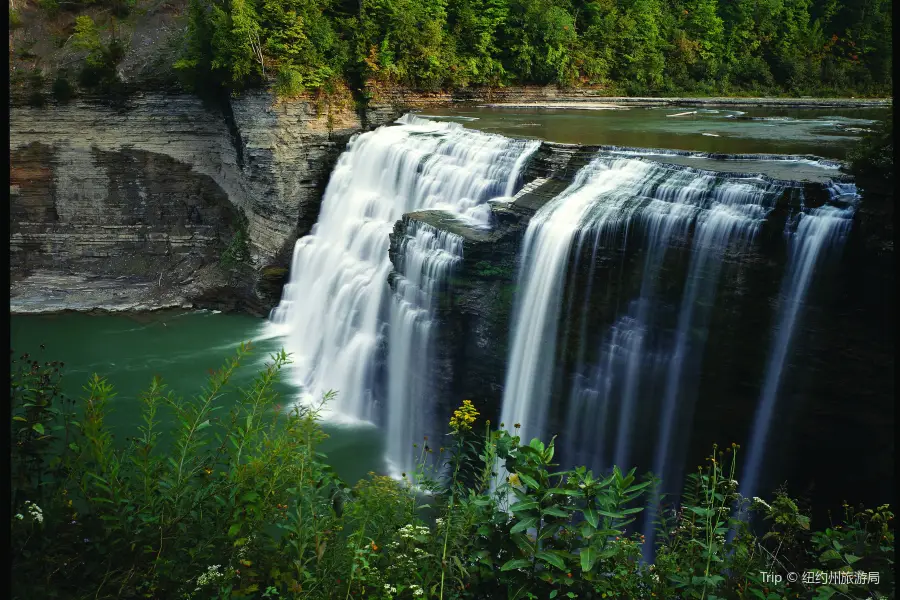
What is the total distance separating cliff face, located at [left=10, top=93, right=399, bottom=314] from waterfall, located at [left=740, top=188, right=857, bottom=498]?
1390 cm

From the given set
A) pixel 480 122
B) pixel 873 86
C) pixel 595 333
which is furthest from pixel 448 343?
pixel 873 86

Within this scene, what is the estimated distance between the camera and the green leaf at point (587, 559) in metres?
3.51

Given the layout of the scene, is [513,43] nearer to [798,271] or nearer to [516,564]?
[798,271]

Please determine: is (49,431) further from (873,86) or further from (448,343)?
(873,86)

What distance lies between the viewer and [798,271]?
8.74 metres

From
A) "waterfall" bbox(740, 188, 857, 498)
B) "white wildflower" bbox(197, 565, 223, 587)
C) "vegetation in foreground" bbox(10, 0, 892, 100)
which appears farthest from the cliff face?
"white wildflower" bbox(197, 565, 223, 587)

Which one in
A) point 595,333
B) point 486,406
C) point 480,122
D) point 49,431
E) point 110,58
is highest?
point 110,58

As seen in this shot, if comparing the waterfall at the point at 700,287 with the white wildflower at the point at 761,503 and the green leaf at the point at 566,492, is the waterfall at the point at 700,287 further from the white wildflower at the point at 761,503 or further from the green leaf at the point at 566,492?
the green leaf at the point at 566,492

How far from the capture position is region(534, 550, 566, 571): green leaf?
349cm

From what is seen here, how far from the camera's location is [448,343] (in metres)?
12.6

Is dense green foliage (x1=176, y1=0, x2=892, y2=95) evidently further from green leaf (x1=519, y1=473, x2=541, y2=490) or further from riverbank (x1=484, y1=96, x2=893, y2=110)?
green leaf (x1=519, y1=473, x2=541, y2=490)

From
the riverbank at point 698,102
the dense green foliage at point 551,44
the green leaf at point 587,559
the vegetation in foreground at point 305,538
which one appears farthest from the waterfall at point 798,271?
the riverbank at point 698,102

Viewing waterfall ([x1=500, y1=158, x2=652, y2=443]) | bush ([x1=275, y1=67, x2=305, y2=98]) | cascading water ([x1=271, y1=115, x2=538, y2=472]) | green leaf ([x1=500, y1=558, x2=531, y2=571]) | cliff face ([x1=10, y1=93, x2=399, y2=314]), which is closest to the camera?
green leaf ([x1=500, y1=558, x2=531, y2=571])

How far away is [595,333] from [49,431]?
→ 8067mm
